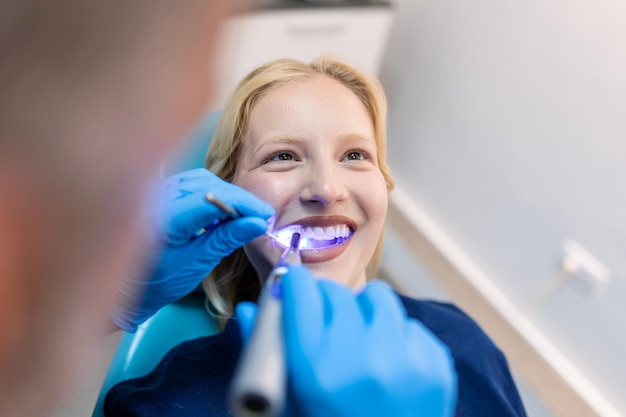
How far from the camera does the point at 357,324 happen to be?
757 mm

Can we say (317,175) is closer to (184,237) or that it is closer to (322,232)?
(322,232)

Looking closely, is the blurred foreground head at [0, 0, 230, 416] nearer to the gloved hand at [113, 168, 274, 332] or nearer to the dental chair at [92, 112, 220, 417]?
the gloved hand at [113, 168, 274, 332]

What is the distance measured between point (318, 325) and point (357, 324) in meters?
0.06

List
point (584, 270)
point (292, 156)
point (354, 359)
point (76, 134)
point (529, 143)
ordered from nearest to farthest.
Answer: point (76, 134)
point (354, 359)
point (292, 156)
point (584, 270)
point (529, 143)

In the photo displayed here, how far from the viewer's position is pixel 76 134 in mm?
349

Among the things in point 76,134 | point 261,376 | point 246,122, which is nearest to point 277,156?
point 246,122

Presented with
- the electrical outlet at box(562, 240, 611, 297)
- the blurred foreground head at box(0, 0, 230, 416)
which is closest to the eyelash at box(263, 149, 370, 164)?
the blurred foreground head at box(0, 0, 230, 416)

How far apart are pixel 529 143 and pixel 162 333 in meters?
1.33

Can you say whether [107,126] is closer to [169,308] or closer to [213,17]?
[213,17]

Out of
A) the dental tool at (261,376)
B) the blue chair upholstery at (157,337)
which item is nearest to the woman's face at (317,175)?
the blue chair upholstery at (157,337)

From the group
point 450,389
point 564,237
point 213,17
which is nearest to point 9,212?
point 213,17

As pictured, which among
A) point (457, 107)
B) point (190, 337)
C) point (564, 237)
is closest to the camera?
point (190, 337)

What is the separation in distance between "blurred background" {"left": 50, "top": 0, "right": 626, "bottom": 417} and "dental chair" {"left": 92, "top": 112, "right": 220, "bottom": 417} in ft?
0.54

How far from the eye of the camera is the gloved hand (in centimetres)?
107
